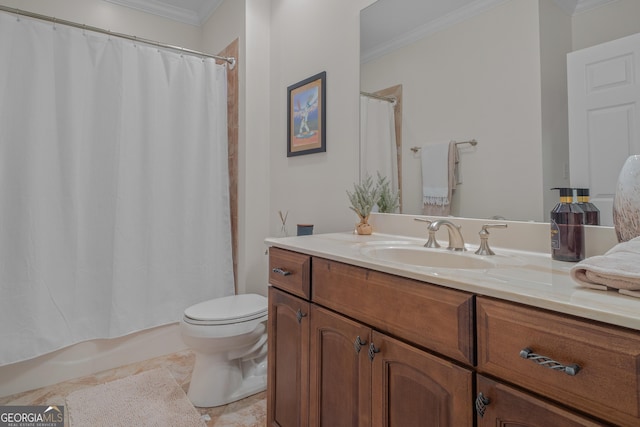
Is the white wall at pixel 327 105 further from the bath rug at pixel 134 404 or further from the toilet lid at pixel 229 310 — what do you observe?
the bath rug at pixel 134 404

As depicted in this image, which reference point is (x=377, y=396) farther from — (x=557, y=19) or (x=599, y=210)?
(x=557, y=19)

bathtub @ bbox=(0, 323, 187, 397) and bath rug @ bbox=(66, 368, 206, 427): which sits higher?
bathtub @ bbox=(0, 323, 187, 397)

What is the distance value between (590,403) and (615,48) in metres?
0.96

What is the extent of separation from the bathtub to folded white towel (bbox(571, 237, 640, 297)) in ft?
7.77

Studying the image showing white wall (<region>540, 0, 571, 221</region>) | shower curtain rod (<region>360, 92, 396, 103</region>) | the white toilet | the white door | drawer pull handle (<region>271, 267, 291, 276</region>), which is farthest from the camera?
the white toilet

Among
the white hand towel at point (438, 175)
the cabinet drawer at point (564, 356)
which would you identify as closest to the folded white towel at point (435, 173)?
the white hand towel at point (438, 175)

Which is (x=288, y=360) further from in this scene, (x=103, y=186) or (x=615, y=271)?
(x=103, y=186)

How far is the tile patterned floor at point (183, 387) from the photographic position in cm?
165

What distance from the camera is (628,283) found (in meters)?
0.62

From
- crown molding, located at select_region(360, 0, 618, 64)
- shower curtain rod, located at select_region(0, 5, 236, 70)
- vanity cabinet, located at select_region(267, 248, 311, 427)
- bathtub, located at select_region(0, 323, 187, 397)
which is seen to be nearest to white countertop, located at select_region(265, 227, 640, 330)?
vanity cabinet, located at select_region(267, 248, 311, 427)

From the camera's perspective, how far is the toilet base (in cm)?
175

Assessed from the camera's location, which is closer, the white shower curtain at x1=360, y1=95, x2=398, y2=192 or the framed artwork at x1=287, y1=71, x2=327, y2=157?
the white shower curtain at x1=360, y1=95, x2=398, y2=192

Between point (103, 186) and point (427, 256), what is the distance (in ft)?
6.41

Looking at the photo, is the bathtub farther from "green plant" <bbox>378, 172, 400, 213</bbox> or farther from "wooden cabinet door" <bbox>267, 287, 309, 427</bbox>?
"green plant" <bbox>378, 172, 400, 213</bbox>
